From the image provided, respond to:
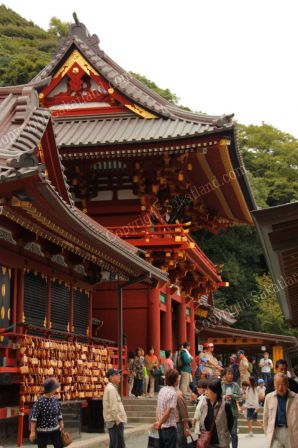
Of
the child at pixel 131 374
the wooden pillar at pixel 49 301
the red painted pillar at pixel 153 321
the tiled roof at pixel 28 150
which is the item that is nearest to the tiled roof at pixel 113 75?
the red painted pillar at pixel 153 321

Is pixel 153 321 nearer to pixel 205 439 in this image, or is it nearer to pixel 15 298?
pixel 15 298

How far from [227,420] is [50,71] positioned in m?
18.1

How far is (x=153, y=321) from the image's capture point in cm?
2303

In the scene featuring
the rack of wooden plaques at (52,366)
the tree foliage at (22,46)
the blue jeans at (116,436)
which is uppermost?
the tree foliage at (22,46)

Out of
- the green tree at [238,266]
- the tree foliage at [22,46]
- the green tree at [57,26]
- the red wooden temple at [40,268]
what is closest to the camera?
the red wooden temple at [40,268]

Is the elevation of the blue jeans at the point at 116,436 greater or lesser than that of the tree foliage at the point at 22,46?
lesser

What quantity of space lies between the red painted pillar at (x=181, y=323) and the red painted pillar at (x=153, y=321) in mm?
5448

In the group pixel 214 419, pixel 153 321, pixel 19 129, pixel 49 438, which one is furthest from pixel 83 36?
pixel 214 419

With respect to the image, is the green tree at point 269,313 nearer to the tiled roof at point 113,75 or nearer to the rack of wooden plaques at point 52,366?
the tiled roof at point 113,75

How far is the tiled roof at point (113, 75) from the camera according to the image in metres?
24.3

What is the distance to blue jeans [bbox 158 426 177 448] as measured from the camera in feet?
31.2

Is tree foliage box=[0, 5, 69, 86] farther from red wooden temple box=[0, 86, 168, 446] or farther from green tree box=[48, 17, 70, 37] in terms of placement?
red wooden temple box=[0, 86, 168, 446]

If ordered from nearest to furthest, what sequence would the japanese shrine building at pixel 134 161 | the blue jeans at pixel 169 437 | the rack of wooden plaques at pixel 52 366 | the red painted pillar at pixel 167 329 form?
the blue jeans at pixel 169 437, the rack of wooden plaques at pixel 52 366, the japanese shrine building at pixel 134 161, the red painted pillar at pixel 167 329

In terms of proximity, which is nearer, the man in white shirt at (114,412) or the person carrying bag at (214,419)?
the person carrying bag at (214,419)
